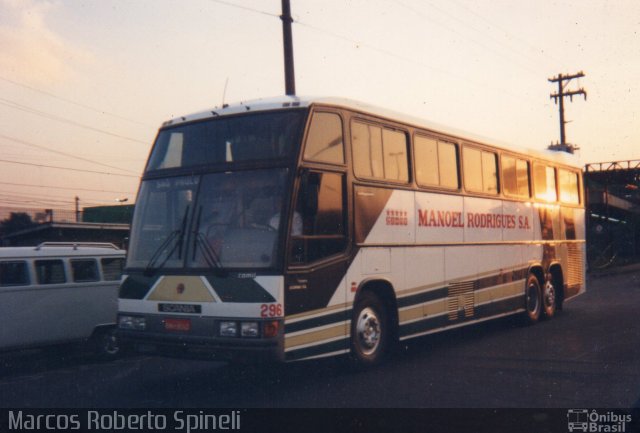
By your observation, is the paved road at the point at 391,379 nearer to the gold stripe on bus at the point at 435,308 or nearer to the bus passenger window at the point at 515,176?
the gold stripe on bus at the point at 435,308

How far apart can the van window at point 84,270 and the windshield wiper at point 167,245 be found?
3.44 meters

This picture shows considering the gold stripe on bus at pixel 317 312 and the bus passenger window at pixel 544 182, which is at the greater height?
the bus passenger window at pixel 544 182

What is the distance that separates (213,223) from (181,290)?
0.88m

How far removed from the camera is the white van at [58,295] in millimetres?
10828

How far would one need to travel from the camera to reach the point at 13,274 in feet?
35.9

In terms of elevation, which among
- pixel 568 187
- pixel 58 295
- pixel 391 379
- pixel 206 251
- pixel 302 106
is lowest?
pixel 391 379

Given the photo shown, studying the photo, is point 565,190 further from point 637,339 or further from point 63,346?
point 63,346

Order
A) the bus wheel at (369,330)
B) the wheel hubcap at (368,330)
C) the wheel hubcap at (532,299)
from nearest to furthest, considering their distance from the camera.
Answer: the bus wheel at (369,330), the wheel hubcap at (368,330), the wheel hubcap at (532,299)

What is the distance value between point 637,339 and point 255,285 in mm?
7495

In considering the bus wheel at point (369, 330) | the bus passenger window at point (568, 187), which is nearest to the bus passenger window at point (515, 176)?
the bus passenger window at point (568, 187)

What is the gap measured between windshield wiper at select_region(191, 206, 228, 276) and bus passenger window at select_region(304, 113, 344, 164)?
5.07 ft

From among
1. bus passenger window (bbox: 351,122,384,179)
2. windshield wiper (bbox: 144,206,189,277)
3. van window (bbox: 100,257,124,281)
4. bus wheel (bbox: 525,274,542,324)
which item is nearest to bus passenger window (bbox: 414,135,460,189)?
bus passenger window (bbox: 351,122,384,179)

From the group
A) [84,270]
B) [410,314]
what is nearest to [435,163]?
[410,314]

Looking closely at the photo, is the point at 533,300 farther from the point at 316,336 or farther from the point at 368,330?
the point at 316,336
